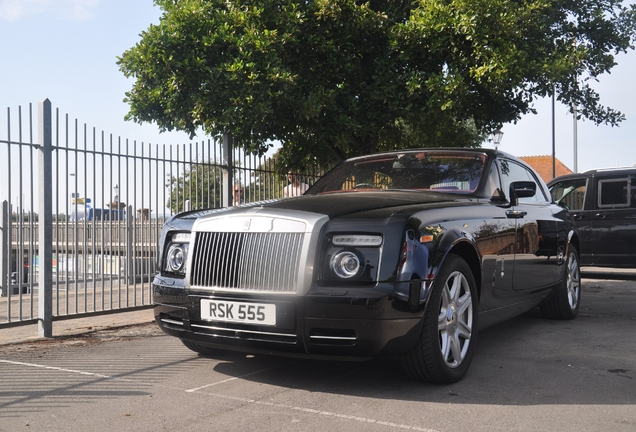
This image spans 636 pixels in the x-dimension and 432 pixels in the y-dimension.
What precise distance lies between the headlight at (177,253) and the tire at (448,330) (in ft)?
5.35

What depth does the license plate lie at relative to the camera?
13.5 ft

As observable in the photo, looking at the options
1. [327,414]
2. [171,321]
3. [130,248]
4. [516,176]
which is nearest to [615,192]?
[516,176]

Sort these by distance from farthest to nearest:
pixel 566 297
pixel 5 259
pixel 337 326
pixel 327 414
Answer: pixel 5 259
pixel 566 297
pixel 337 326
pixel 327 414

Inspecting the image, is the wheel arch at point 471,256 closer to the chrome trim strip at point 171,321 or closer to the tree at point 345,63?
the chrome trim strip at point 171,321

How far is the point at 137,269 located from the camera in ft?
27.8

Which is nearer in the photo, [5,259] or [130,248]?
[130,248]

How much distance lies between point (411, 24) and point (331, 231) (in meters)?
6.09

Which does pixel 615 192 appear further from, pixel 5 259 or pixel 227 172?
pixel 5 259

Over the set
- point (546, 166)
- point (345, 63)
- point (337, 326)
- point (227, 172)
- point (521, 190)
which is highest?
point (546, 166)

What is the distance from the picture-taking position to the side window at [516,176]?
19.6 ft

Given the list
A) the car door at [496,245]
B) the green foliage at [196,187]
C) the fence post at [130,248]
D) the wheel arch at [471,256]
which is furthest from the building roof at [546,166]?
the wheel arch at [471,256]

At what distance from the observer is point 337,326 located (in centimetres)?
396

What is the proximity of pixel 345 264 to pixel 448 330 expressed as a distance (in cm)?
91

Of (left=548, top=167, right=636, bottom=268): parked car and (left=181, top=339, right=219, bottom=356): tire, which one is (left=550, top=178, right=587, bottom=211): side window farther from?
(left=181, top=339, right=219, bottom=356): tire
